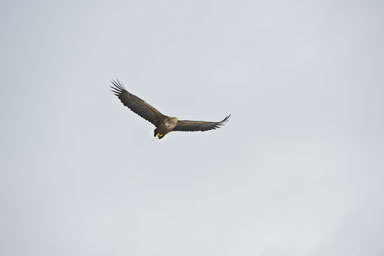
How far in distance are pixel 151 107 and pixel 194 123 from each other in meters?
2.14

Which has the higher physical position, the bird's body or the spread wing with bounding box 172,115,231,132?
the spread wing with bounding box 172,115,231,132

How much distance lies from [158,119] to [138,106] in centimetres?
101

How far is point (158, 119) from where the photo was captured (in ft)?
72.2

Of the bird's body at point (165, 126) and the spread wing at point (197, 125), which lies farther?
the spread wing at point (197, 125)

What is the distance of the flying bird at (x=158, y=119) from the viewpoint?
69.7ft

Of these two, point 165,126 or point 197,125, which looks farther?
point 197,125

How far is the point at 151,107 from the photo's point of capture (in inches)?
845

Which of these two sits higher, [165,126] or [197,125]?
[197,125]

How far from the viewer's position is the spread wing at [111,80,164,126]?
21156 mm

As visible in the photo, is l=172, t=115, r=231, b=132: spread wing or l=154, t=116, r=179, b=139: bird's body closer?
l=154, t=116, r=179, b=139: bird's body

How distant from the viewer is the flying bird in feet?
69.7

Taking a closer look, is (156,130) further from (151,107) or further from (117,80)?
(117,80)

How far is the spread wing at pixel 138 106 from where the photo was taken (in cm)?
2116

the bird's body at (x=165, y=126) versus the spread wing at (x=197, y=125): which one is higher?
the spread wing at (x=197, y=125)
